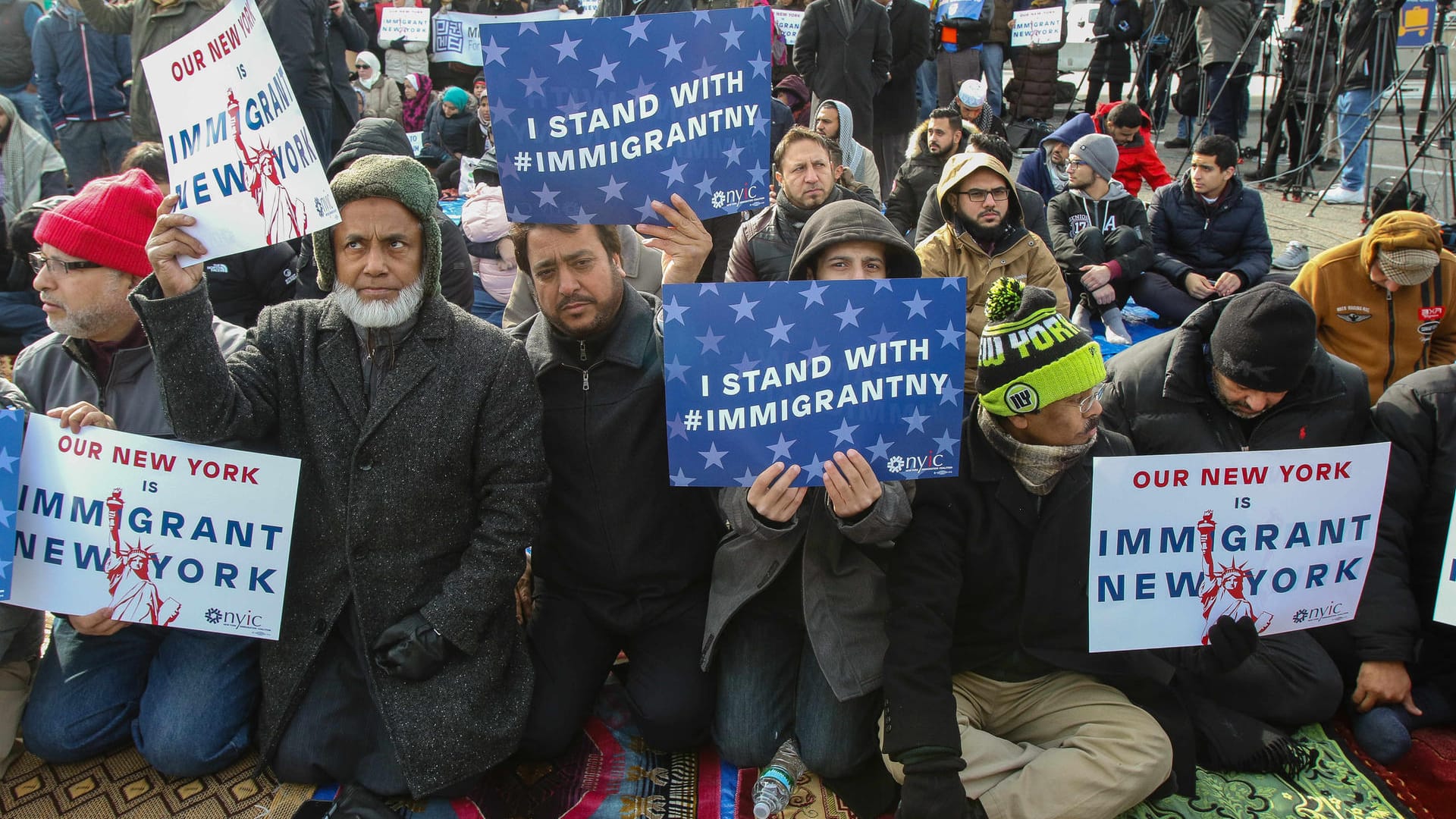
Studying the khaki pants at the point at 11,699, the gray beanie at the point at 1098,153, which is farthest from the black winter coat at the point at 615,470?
the gray beanie at the point at 1098,153

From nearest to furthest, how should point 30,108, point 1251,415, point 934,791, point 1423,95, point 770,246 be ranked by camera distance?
point 934,791 → point 1251,415 → point 770,246 → point 30,108 → point 1423,95

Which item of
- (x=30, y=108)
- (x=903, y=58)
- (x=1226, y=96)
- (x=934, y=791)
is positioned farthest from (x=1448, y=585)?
(x=30, y=108)

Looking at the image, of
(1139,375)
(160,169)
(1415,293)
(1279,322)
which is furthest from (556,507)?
(1415,293)

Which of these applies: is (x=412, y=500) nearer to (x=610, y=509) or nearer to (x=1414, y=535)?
(x=610, y=509)

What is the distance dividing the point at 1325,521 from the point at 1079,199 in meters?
5.03

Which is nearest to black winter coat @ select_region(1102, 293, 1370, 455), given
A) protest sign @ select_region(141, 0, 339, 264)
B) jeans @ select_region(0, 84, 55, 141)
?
protest sign @ select_region(141, 0, 339, 264)

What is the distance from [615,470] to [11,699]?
1.94 metres

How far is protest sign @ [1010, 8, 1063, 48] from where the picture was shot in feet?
39.0

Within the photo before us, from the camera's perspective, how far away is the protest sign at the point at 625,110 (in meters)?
2.76

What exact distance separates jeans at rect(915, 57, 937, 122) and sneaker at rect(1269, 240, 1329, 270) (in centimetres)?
563

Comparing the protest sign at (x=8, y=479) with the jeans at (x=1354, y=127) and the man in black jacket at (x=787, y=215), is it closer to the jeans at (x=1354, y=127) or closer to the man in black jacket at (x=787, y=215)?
the man in black jacket at (x=787, y=215)

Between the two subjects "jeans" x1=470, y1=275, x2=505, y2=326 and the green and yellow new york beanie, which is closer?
the green and yellow new york beanie

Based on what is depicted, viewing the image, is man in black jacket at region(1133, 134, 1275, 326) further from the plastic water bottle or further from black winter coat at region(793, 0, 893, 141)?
the plastic water bottle

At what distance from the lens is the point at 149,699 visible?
293 centimetres
